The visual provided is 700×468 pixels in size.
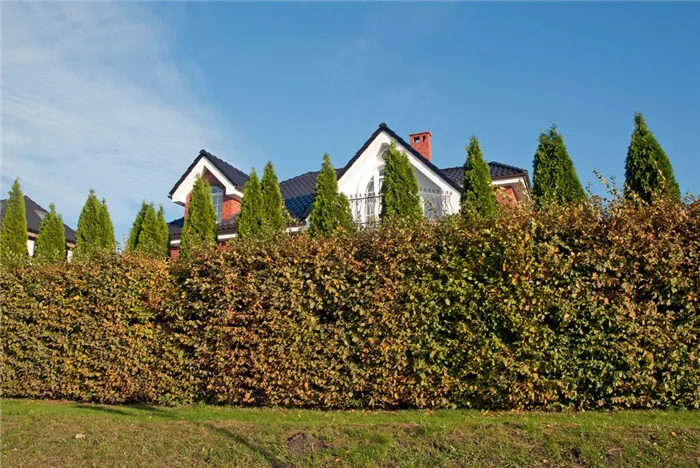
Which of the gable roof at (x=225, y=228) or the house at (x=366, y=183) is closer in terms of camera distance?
the house at (x=366, y=183)

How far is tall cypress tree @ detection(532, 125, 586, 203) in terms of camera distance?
1115 centimetres

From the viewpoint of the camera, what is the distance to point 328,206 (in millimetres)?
12844

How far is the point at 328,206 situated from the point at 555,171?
4799 millimetres

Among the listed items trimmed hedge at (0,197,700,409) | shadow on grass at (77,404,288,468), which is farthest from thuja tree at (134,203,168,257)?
shadow on grass at (77,404,288,468)

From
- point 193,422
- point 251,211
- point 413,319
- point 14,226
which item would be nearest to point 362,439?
point 413,319

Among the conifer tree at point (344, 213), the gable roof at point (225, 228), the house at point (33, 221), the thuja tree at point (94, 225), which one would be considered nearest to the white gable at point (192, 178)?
the gable roof at point (225, 228)

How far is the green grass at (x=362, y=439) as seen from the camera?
549 cm

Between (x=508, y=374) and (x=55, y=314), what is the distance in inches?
312

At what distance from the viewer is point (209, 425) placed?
23.3ft

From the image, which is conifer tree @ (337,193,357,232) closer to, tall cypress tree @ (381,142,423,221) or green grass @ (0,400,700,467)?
tall cypress tree @ (381,142,423,221)

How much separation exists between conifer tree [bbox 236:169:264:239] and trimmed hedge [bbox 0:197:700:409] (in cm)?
403

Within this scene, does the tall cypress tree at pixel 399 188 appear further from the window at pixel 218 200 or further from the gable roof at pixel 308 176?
the window at pixel 218 200

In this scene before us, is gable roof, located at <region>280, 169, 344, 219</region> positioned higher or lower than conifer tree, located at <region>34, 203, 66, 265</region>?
higher

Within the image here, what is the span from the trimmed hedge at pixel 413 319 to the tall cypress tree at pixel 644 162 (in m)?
3.47
